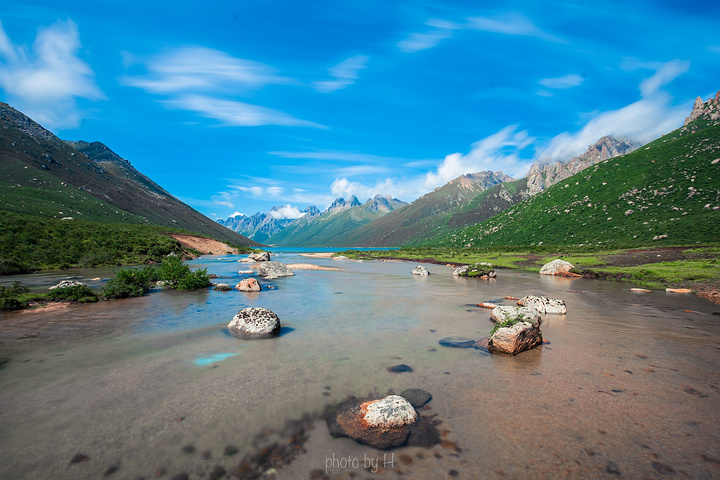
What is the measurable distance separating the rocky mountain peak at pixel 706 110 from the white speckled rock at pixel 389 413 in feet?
646

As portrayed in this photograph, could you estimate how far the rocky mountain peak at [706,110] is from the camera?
414 ft

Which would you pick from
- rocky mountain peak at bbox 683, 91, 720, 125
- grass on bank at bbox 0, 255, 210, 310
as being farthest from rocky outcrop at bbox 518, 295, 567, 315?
rocky mountain peak at bbox 683, 91, 720, 125

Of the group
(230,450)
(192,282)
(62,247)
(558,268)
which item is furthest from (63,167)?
(558,268)

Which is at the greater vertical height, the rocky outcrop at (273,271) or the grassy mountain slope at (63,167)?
the grassy mountain slope at (63,167)

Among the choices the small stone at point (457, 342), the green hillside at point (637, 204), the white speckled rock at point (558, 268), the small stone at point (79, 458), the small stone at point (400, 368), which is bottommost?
the small stone at point (457, 342)

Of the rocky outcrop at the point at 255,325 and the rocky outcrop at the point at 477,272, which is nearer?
the rocky outcrop at the point at 255,325

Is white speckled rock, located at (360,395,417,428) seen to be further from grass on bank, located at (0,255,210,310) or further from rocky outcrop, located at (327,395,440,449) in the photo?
grass on bank, located at (0,255,210,310)

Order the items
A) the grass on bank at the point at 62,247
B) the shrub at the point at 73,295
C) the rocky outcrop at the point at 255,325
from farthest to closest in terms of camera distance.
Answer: the grass on bank at the point at 62,247 < the shrub at the point at 73,295 < the rocky outcrop at the point at 255,325

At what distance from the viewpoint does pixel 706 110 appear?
13338 cm

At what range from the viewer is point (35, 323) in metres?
15.5

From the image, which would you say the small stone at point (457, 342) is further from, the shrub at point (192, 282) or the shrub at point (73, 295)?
the shrub at point (73, 295)

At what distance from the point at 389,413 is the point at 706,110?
21495 cm

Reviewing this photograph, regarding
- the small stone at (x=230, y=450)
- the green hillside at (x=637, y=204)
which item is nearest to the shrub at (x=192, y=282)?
the small stone at (x=230, y=450)

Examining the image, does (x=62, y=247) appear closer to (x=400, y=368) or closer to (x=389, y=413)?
(x=400, y=368)
